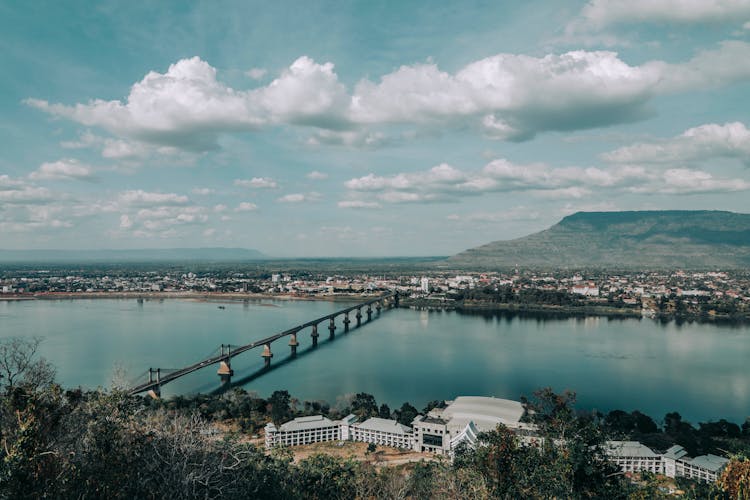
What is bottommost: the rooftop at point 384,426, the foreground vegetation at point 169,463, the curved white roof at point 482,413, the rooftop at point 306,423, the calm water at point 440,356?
the calm water at point 440,356

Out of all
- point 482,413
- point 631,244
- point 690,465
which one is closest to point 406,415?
point 482,413

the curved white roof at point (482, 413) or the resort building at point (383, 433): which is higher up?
the curved white roof at point (482, 413)

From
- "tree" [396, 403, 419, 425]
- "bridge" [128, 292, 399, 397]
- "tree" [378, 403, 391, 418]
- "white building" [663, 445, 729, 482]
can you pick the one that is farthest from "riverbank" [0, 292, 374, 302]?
"white building" [663, 445, 729, 482]

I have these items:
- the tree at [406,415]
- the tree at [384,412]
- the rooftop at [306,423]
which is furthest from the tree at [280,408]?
the tree at [406,415]

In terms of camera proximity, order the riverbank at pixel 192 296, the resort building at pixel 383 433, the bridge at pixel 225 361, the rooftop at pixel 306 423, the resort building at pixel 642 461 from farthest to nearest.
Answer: the riverbank at pixel 192 296 < the bridge at pixel 225 361 < the rooftop at pixel 306 423 < the resort building at pixel 383 433 < the resort building at pixel 642 461

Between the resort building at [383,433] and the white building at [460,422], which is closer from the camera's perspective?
the white building at [460,422]

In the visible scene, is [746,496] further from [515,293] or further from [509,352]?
[515,293]

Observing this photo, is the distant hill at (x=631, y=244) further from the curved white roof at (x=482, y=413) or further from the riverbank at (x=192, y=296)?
the curved white roof at (x=482, y=413)

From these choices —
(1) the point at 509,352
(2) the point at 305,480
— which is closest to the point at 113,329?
(1) the point at 509,352

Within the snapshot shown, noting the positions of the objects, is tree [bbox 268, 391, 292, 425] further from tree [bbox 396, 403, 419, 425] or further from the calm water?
tree [bbox 396, 403, 419, 425]
